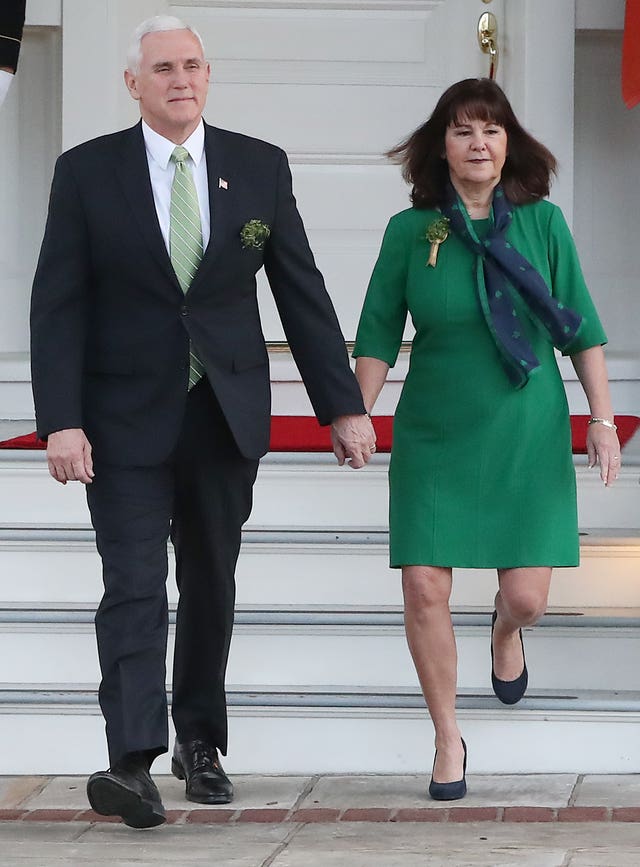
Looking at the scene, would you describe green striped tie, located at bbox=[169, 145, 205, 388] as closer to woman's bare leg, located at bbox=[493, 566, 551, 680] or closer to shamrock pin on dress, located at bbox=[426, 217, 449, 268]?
shamrock pin on dress, located at bbox=[426, 217, 449, 268]

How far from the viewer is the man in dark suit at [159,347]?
10.3 feet

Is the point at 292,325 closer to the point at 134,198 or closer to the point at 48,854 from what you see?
the point at 134,198

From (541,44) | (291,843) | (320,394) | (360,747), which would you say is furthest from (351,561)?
(541,44)

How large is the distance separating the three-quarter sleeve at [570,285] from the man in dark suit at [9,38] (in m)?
1.84

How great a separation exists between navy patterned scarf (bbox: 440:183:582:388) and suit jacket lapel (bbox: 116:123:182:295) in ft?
2.06

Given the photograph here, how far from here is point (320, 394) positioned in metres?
3.32

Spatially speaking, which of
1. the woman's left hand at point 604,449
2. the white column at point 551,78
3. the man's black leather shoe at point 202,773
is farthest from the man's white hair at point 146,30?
the white column at point 551,78

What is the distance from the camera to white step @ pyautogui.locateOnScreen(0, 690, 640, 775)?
363 centimetres

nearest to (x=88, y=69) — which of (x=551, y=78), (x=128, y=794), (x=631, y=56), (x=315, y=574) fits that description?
(x=551, y=78)

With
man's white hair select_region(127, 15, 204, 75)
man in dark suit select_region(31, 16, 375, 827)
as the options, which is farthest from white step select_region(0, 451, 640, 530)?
man's white hair select_region(127, 15, 204, 75)

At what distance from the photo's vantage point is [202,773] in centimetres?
339

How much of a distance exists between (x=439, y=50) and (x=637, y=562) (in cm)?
231

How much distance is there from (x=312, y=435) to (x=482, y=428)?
4.39 ft

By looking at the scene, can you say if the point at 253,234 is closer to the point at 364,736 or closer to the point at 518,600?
the point at 518,600
